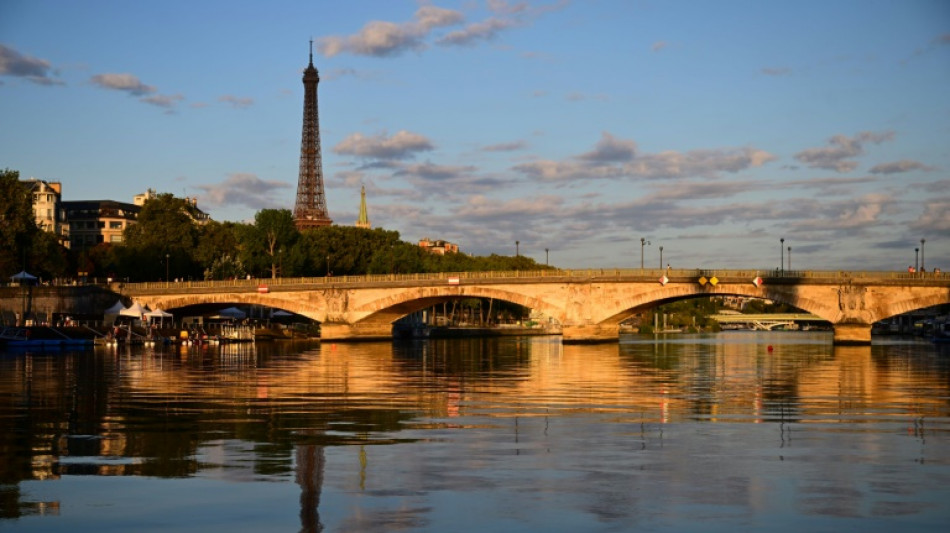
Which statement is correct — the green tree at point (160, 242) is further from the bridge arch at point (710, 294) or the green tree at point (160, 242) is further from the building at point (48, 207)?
the bridge arch at point (710, 294)

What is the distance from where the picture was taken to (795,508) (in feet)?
51.8

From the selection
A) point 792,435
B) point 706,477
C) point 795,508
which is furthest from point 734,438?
point 795,508

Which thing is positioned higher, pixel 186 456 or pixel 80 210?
pixel 80 210

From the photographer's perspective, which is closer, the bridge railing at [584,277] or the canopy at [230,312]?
the bridge railing at [584,277]

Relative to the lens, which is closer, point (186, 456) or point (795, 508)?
point (795, 508)

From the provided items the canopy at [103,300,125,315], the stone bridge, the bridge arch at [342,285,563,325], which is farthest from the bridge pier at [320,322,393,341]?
the canopy at [103,300,125,315]

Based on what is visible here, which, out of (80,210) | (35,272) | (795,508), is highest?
(80,210)

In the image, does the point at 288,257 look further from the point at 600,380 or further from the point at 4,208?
the point at 600,380

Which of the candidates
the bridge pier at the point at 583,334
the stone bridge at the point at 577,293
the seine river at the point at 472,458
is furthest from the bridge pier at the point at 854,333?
the seine river at the point at 472,458

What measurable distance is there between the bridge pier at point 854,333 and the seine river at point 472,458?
60289 millimetres

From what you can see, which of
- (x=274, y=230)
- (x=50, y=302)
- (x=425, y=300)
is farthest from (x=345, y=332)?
(x=274, y=230)

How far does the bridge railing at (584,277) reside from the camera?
97.8m

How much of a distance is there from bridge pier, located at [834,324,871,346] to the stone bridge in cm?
9

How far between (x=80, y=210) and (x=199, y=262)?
6318 cm
